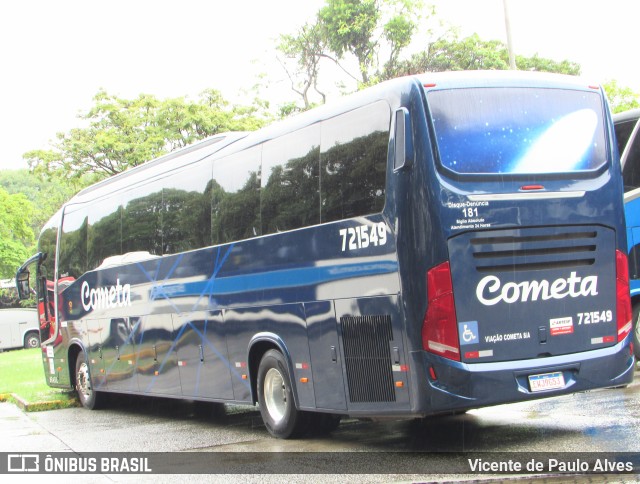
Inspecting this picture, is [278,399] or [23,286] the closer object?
[278,399]

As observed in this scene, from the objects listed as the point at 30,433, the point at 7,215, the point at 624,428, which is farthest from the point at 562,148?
the point at 7,215

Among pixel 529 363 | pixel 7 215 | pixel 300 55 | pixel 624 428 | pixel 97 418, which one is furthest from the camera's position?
pixel 7 215

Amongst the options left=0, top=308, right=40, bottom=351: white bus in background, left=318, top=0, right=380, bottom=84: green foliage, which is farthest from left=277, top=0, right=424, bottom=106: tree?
left=0, top=308, right=40, bottom=351: white bus in background

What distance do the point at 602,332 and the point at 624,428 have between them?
1.08 meters

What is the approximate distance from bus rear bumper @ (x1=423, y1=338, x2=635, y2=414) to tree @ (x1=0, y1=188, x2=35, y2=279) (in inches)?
1885

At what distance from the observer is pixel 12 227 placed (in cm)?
5325

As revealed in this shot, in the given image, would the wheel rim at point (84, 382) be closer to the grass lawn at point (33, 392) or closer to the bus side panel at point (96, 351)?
the bus side panel at point (96, 351)

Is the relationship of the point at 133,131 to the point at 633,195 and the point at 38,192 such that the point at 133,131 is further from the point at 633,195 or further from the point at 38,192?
the point at 38,192

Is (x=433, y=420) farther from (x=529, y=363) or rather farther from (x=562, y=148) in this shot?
(x=562, y=148)

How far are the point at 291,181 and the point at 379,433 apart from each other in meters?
3.12

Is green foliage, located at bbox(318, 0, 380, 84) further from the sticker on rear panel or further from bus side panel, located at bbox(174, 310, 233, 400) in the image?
the sticker on rear panel


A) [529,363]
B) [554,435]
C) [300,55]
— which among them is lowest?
[554,435]

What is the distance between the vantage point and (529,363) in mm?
8359

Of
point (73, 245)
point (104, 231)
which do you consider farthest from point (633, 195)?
point (73, 245)
